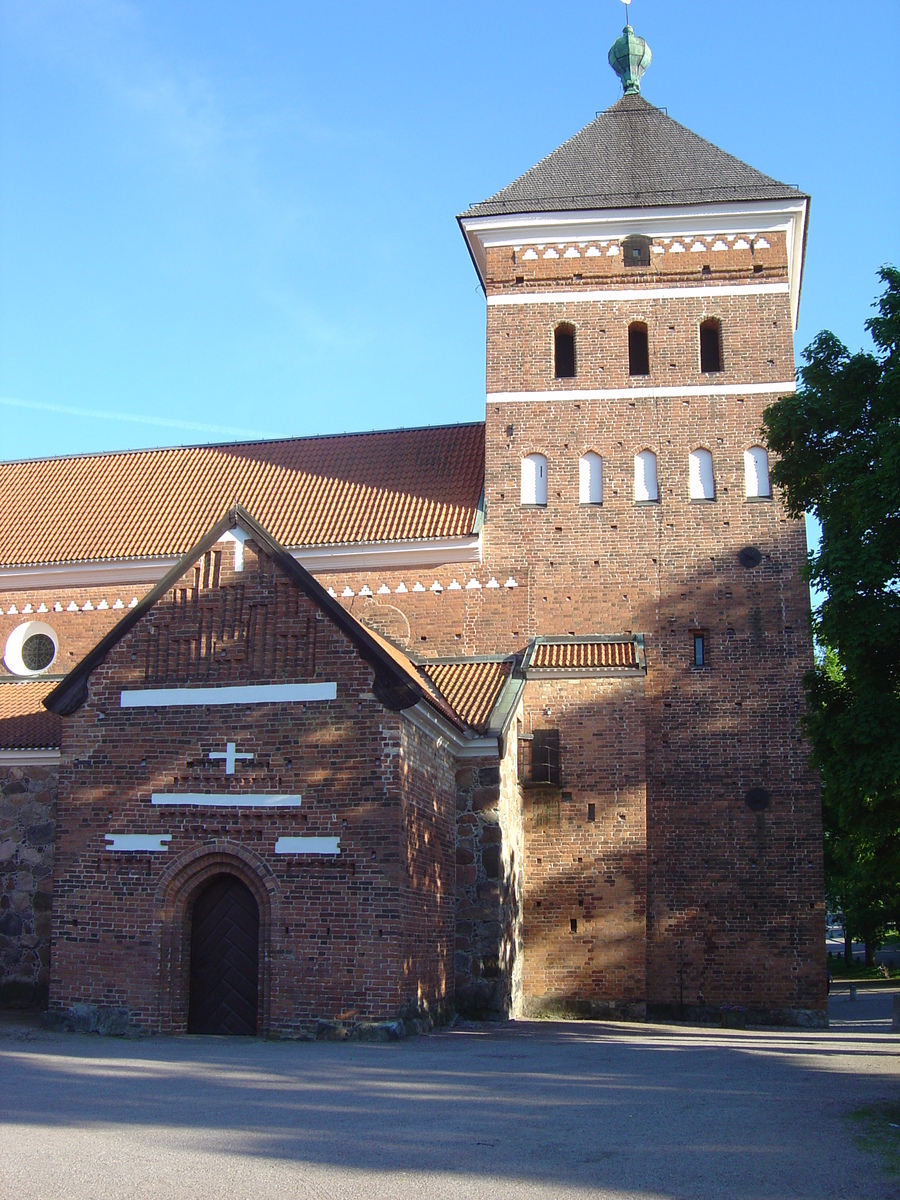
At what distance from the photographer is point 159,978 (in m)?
13.4

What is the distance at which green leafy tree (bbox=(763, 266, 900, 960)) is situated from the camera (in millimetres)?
11945

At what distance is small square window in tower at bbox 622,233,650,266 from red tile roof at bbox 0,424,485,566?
4283 mm

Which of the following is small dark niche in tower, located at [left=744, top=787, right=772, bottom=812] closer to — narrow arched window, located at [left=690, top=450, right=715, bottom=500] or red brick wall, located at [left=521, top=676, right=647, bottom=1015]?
red brick wall, located at [left=521, top=676, right=647, bottom=1015]

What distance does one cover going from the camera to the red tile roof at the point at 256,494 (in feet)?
67.2

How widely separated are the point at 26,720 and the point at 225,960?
21.4 ft

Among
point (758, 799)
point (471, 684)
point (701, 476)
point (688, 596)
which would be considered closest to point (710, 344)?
point (701, 476)

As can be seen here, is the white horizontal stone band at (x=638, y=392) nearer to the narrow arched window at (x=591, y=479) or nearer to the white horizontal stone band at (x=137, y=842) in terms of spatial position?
the narrow arched window at (x=591, y=479)

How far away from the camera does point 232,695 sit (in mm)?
13891

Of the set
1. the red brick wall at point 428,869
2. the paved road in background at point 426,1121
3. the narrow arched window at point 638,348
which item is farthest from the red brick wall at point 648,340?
the paved road in background at point 426,1121

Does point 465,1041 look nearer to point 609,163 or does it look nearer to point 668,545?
point 668,545

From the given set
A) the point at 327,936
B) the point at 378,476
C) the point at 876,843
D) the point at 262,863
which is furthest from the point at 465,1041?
the point at 378,476

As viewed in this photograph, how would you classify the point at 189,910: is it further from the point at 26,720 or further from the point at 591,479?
the point at 591,479

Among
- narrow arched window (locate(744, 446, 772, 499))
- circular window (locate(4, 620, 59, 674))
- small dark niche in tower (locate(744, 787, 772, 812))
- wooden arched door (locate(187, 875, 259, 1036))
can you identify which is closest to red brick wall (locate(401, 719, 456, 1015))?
wooden arched door (locate(187, 875, 259, 1036))

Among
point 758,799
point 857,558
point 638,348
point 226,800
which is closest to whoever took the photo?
point 857,558
